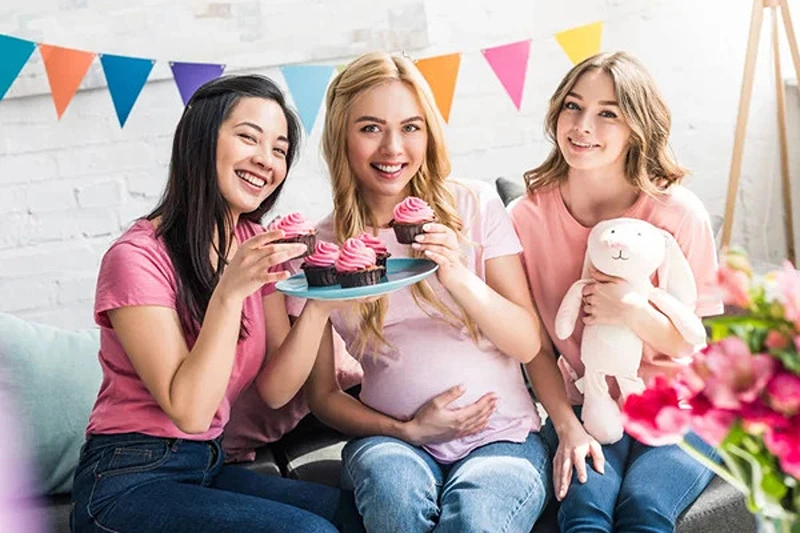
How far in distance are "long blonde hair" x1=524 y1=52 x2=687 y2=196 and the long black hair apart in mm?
640

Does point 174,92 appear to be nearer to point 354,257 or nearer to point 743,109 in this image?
point 354,257

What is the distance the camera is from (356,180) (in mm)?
2195

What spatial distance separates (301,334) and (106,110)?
4.30 ft

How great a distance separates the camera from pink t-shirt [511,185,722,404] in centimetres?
215

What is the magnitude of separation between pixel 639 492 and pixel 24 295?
1.88 meters

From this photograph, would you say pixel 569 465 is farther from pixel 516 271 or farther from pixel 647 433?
pixel 647 433

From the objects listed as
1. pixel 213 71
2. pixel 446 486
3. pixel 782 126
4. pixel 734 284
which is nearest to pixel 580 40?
pixel 782 126

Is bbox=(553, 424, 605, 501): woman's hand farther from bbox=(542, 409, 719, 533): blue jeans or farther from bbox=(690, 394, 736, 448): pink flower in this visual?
bbox=(690, 394, 736, 448): pink flower

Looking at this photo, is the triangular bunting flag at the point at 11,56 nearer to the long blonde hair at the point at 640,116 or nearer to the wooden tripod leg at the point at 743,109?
the long blonde hair at the point at 640,116

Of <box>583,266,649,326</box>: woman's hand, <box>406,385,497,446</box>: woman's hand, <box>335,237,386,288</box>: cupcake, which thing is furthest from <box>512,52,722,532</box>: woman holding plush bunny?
<box>335,237,386,288</box>: cupcake

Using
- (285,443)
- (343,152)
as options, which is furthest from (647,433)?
(285,443)

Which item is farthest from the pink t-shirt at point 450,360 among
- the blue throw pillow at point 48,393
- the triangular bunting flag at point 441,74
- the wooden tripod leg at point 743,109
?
the wooden tripod leg at point 743,109

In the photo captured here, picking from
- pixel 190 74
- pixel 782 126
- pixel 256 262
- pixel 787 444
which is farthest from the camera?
pixel 782 126

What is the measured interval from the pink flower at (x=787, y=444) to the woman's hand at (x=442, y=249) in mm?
931
